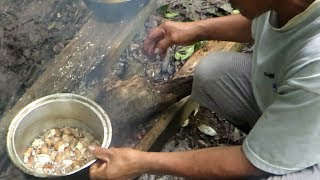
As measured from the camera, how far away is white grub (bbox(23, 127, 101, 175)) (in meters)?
2.30

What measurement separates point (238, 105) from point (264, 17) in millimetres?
608

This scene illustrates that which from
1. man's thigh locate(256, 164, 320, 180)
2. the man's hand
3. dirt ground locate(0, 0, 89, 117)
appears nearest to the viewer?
man's thigh locate(256, 164, 320, 180)

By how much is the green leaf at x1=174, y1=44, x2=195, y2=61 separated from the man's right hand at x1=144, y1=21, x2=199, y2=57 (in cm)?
58

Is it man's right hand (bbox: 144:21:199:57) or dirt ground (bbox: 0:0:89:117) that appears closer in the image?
man's right hand (bbox: 144:21:199:57)

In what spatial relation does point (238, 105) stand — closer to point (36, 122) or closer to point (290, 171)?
point (290, 171)

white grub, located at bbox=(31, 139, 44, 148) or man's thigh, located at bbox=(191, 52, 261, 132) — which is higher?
man's thigh, located at bbox=(191, 52, 261, 132)

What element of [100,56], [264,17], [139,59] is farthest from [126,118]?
[264,17]

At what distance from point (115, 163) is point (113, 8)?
3.78 ft

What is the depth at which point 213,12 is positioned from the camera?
3658 millimetres

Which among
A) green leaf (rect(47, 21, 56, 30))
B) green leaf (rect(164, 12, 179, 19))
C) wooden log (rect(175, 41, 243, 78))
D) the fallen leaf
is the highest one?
green leaf (rect(47, 21, 56, 30))

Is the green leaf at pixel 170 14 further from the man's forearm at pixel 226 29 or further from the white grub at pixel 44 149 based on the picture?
the white grub at pixel 44 149

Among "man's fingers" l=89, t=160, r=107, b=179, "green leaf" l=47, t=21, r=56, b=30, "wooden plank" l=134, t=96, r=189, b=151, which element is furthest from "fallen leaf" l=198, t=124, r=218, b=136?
"green leaf" l=47, t=21, r=56, b=30

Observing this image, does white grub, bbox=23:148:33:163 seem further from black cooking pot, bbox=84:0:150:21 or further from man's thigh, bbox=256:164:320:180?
man's thigh, bbox=256:164:320:180

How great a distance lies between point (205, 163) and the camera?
2.05 m
